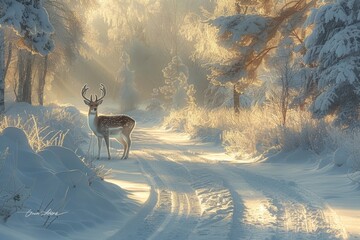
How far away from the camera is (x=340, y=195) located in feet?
27.2

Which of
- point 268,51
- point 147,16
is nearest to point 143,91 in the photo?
point 147,16

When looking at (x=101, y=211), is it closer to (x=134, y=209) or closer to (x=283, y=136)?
(x=134, y=209)

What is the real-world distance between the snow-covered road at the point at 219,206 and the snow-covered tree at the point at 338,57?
332cm

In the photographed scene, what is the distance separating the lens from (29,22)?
12.2m

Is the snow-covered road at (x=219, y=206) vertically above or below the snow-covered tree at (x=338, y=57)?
below

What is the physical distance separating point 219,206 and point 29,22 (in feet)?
24.8

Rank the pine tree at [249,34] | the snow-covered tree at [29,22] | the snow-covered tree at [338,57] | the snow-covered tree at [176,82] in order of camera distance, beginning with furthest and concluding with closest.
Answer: the snow-covered tree at [176,82], the pine tree at [249,34], the snow-covered tree at [338,57], the snow-covered tree at [29,22]

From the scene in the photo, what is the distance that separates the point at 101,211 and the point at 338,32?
8.62 meters

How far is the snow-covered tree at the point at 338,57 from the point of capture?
40.7 feet
